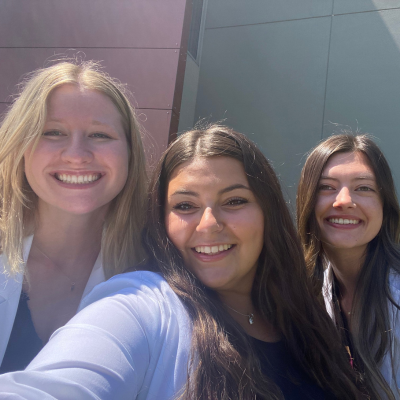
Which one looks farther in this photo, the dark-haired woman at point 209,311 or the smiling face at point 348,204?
the smiling face at point 348,204

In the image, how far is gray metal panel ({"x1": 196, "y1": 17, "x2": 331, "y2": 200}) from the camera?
543 cm

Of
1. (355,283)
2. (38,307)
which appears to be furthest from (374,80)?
(38,307)

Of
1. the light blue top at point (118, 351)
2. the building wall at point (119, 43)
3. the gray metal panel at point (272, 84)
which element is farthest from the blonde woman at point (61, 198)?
the gray metal panel at point (272, 84)

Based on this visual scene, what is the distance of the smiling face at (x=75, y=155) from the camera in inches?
72.7

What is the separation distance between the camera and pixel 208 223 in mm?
1543

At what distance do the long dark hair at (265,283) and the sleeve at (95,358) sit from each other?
0.79 ft

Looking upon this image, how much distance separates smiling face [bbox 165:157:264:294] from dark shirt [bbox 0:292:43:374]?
2.53 ft

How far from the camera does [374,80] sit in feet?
16.8

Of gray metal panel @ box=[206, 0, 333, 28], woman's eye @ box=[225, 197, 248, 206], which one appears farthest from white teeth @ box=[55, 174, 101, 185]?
gray metal panel @ box=[206, 0, 333, 28]

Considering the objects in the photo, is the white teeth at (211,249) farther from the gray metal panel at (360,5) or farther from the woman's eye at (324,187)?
the gray metal panel at (360,5)

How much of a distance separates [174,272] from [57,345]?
584 millimetres

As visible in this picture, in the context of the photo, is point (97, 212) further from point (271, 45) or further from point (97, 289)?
point (271, 45)

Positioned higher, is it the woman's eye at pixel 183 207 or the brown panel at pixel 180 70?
the brown panel at pixel 180 70

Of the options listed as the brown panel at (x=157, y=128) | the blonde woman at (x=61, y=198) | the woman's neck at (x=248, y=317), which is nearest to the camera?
the woman's neck at (x=248, y=317)
